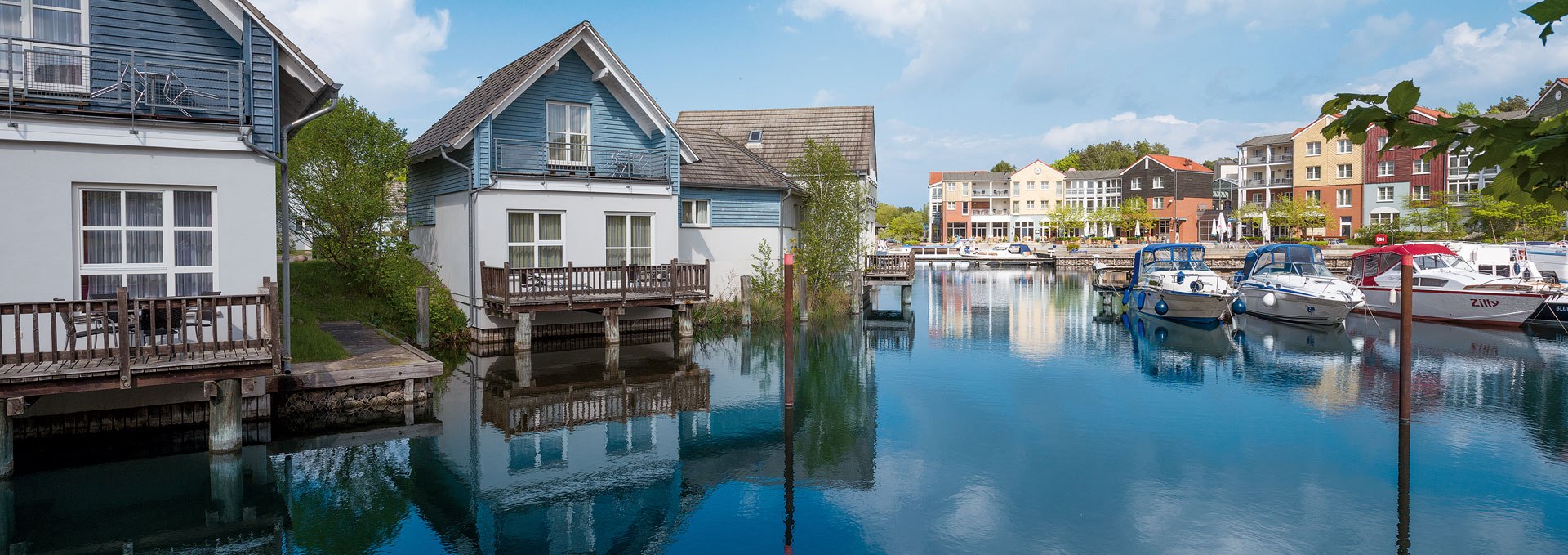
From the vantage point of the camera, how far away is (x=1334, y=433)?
14234mm

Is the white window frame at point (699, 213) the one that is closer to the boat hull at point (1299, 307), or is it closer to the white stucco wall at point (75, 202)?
the white stucco wall at point (75, 202)

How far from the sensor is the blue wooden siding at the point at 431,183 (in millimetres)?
22109

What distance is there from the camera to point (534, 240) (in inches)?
867

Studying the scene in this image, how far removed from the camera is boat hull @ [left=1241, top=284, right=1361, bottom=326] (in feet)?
93.6

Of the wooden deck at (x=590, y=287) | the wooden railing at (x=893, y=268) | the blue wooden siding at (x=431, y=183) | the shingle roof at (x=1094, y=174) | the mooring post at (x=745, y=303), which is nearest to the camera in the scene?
the wooden deck at (x=590, y=287)

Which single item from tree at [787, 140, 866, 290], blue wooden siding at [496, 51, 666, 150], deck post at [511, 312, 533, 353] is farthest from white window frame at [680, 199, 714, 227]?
deck post at [511, 312, 533, 353]

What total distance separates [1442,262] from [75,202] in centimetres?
3728

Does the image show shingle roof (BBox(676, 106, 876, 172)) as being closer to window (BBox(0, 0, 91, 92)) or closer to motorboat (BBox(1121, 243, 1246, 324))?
motorboat (BBox(1121, 243, 1246, 324))

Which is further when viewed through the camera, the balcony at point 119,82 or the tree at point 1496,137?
the balcony at point 119,82

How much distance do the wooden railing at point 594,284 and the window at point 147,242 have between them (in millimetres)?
7767

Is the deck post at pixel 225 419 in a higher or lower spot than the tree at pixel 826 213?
lower

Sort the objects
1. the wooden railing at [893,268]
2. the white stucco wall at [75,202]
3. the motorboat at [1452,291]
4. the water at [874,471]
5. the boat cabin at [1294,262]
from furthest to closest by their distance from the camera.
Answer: the wooden railing at [893,268] → the boat cabin at [1294,262] → the motorboat at [1452,291] → the white stucco wall at [75,202] → the water at [874,471]

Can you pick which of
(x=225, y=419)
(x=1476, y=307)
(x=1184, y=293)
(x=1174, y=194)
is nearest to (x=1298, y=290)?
(x=1184, y=293)

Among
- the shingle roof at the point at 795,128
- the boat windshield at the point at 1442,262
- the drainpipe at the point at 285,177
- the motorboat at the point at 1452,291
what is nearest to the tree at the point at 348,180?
the drainpipe at the point at 285,177
